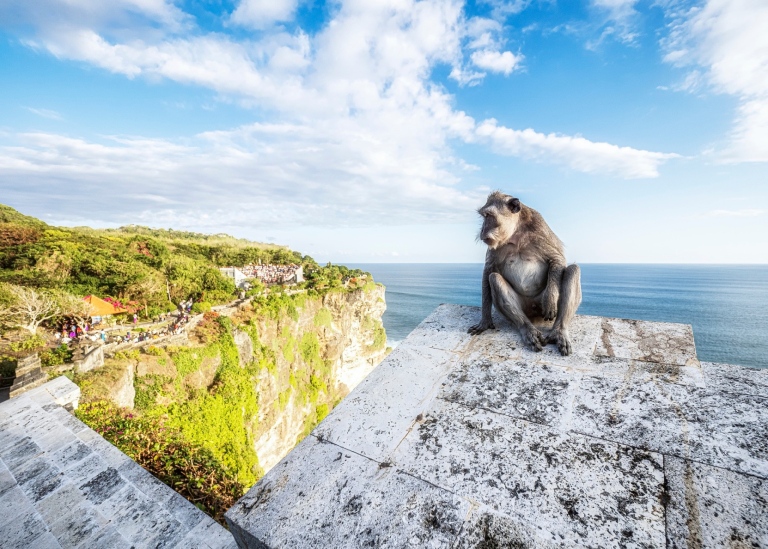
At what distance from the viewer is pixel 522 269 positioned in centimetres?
292

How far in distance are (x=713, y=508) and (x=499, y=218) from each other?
2.24 meters

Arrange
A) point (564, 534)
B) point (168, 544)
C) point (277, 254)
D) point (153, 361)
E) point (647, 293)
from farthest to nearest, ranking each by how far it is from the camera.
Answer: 1. point (647, 293)
2. point (277, 254)
3. point (153, 361)
4. point (168, 544)
5. point (564, 534)

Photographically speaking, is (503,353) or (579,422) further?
(503,353)

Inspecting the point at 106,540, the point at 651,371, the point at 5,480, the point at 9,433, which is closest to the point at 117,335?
the point at 9,433

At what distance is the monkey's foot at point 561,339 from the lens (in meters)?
2.26

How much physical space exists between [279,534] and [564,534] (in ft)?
4.01

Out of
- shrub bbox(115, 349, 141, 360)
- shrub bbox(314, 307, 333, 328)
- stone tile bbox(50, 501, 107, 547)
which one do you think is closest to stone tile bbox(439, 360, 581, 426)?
stone tile bbox(50, 501, 107, 547)

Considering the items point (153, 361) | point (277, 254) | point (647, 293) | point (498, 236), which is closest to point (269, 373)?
point (153, 361)

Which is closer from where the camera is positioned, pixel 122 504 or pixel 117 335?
pixel 122 504

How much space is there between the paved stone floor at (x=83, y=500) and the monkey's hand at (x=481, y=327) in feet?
9.07

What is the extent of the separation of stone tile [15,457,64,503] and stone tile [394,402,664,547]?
454 cm

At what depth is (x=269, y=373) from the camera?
61.9 ft

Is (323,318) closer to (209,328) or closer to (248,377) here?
(248,377)

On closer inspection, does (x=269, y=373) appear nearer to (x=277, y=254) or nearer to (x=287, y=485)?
(x=287, y=485)
